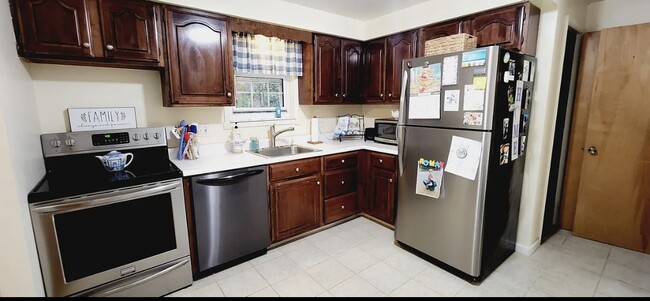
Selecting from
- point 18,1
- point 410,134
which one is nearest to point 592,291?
point 410,134

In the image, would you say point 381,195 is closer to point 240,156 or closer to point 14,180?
point 240,156

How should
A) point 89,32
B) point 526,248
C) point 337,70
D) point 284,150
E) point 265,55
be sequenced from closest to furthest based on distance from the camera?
point 89,32 < point 526,248 < point 265,55 < point 284,150 < point 337,70

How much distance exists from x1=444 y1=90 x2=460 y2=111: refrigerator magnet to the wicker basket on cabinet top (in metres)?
0.37

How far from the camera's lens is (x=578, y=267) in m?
2.24

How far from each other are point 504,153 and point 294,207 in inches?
69.1

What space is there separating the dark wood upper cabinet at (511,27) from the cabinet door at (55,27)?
2912mm

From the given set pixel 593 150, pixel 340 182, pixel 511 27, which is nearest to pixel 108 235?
pixel 340 182

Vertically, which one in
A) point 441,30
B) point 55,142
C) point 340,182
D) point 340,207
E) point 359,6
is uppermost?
point 359,6

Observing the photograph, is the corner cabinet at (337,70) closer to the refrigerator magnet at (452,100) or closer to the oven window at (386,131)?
the oven window at (386,131)

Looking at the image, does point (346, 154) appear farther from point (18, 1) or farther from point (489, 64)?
point (18, 1)

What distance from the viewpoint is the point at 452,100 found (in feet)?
6.54

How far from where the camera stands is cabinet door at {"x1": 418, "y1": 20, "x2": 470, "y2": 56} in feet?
8.20

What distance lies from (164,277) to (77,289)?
451 mm

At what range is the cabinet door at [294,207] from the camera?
8.26 ft
